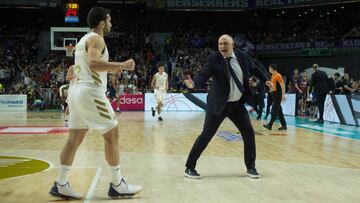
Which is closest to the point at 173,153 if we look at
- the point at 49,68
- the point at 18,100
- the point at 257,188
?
the point at 257,188

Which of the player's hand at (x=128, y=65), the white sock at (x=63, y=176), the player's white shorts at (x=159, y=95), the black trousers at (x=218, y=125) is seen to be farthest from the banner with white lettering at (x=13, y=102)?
the player's hand at (x=128, y=65)

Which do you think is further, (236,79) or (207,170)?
(207,170)

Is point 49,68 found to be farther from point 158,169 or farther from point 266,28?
point 158,169

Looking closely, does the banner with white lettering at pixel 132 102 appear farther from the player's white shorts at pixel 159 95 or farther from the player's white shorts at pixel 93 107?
the player's white shorts at pixel 93 107

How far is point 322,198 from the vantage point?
540 cm

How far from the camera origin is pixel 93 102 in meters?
5.22

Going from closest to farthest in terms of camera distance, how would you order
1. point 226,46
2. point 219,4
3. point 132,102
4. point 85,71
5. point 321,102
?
point 85,71, point 226,46, point 321,102, point 132,102, point 219,4

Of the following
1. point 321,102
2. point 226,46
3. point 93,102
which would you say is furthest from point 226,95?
point 321,102

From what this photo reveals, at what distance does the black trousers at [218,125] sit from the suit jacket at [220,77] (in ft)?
0.40

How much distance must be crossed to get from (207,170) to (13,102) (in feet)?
72.6

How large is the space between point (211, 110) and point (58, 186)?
2392mm

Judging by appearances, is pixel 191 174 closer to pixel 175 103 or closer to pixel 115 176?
pixel 115 176

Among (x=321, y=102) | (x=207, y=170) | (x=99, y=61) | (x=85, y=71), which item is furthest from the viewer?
(x=321, y=102)

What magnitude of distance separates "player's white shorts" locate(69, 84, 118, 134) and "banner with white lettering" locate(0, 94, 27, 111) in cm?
2311
